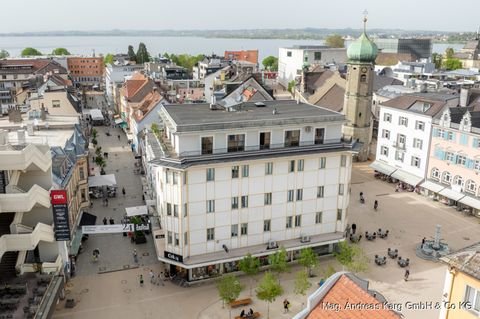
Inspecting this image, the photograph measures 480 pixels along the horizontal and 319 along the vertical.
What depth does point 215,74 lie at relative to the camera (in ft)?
359

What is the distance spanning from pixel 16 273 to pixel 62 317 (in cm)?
490

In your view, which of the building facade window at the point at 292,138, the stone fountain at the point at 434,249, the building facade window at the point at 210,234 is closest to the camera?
the building facade window at the point at 210,234

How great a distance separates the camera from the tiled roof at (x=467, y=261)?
64.3 feet

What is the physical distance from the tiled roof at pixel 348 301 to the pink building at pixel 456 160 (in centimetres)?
3996

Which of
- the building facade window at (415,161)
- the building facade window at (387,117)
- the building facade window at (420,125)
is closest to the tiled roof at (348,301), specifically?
the building facade window at (420,125)

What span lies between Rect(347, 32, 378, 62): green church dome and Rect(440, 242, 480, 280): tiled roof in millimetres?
56731

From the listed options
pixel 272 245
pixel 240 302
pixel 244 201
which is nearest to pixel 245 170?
pixel 244 201

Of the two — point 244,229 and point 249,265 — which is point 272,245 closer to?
point 244,229

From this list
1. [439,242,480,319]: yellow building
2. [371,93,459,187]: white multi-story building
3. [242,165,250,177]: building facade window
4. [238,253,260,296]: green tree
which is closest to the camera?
[439,242,480,319]: yellow building

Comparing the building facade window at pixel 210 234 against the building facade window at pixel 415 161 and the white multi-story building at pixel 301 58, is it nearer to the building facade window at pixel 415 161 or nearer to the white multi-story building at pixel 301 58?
the building facade window at pixel 415 161

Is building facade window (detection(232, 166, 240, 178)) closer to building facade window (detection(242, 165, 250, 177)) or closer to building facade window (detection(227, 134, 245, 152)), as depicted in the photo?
building facade window (detection(242, 165, 250, 177))

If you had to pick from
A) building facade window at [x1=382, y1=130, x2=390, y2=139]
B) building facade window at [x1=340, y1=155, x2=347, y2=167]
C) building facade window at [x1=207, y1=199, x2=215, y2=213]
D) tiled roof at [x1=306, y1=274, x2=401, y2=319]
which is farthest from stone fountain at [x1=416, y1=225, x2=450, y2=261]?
tiled roof at [x1=306, y1=274, x2=401, y2=319]

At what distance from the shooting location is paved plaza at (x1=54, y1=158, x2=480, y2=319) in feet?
118

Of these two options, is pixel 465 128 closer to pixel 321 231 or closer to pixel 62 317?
pixel 321 231
